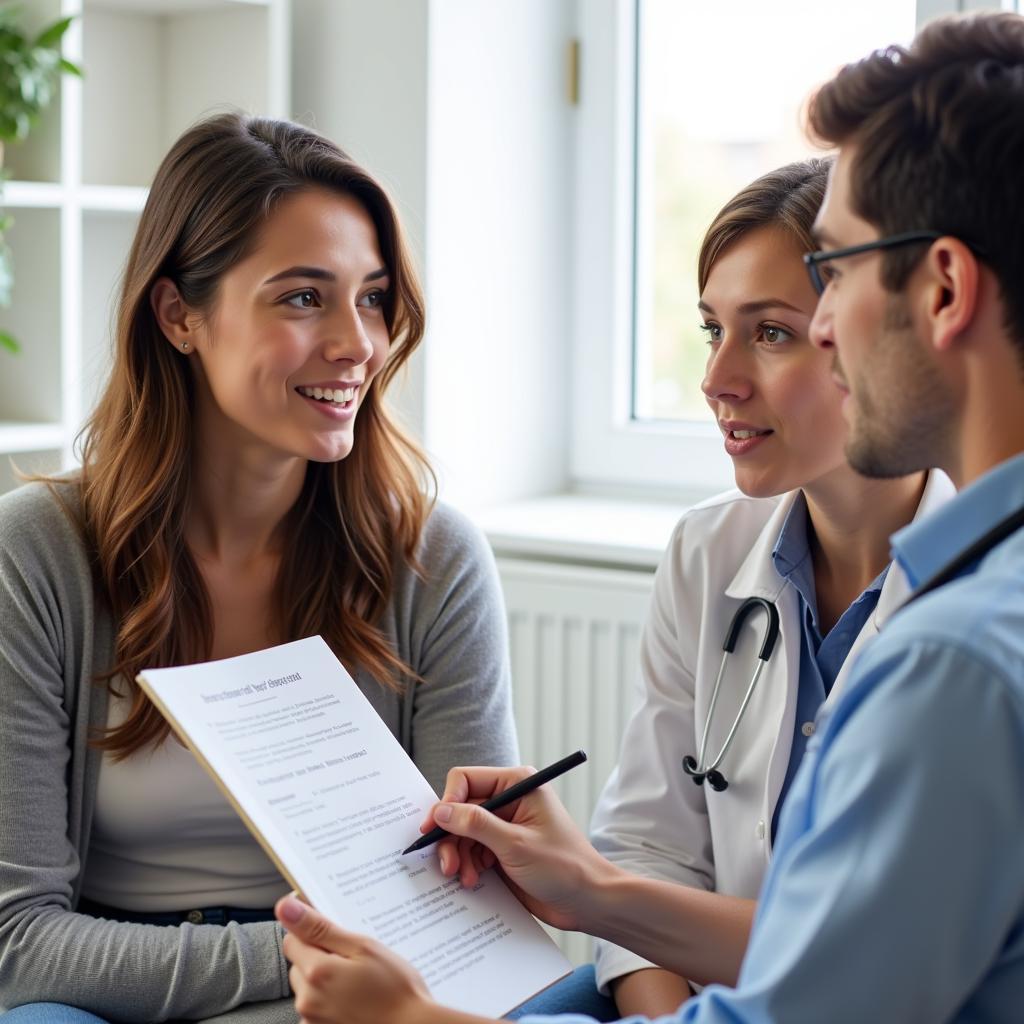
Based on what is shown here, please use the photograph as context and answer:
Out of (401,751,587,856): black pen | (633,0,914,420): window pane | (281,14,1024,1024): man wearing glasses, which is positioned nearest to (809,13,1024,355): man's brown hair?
(281,14,1024,1024): man wearing glasses

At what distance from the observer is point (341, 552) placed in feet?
5.97

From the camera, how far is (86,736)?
163cm

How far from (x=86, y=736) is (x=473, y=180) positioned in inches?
56.8

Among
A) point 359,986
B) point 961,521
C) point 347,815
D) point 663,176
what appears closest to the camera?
point 961,521

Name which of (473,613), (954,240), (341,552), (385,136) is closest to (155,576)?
(341,552)

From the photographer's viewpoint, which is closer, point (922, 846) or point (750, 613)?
point (922, 846)

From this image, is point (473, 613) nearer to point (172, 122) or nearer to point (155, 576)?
point (155, 576)

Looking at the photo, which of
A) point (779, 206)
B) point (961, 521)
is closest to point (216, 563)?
point (779, 206)

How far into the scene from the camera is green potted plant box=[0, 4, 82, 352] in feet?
7.25

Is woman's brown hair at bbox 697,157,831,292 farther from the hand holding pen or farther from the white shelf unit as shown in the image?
the white shelf unit

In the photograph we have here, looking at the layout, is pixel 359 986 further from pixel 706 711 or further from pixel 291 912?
pixel 706 711

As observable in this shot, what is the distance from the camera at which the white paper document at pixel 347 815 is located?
1.15 metres

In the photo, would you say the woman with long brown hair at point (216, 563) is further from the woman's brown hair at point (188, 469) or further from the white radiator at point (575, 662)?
the white radiator at point (575, 662)

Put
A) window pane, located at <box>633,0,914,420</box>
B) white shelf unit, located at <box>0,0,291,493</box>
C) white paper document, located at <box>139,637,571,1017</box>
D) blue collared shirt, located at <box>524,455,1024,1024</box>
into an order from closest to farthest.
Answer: blue collared shirt, located at <box>524,455,1024,1024</box> → white paper document, located at <box>139,637,571,1017</box> → white shelf unit, located at <box>0,0,291,493</box> → window pane, located at <box>633,0,914,420</box>
